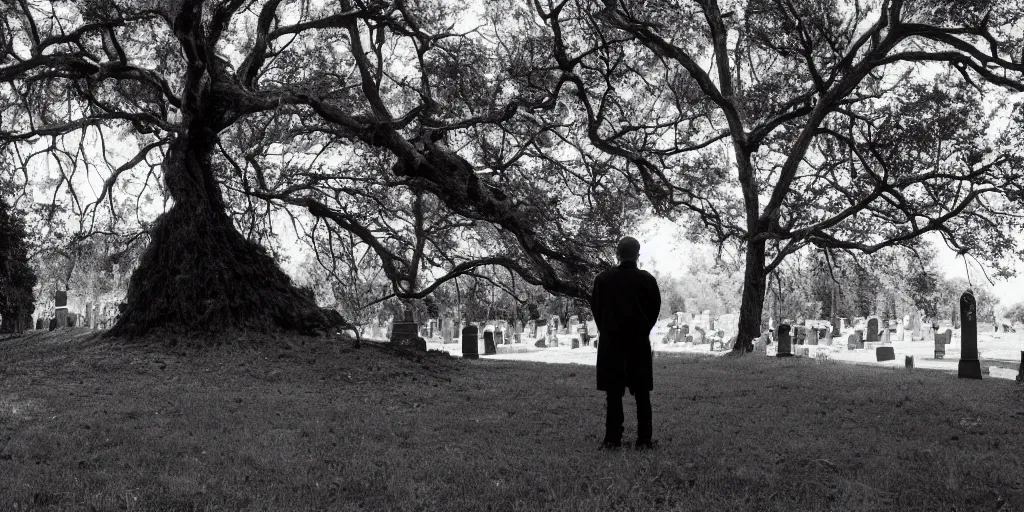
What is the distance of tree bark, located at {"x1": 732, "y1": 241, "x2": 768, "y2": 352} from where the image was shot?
18531mm

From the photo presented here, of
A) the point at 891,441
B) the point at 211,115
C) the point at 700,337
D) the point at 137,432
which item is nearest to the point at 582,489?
the point at 891,441

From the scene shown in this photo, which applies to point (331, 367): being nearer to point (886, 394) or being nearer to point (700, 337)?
point (886, 394)

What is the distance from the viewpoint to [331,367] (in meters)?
10.6

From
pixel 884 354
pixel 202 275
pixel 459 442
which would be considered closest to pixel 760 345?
pixel 884 354

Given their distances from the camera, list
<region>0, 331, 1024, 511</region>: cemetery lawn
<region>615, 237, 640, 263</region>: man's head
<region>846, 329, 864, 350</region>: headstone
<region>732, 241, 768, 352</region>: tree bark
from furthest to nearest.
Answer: <region>846, 329, 864, 350</region>: headstone < <region>732, 241, 768, 352</region>: tree bark < <region>615, 237, 640, 263</region>: man's head < <region>0, 331, 1024, 511</region>: cemetery lawn

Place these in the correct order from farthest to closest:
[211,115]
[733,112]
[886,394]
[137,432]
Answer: [733,112], [211,115], [886,394], [137,432]

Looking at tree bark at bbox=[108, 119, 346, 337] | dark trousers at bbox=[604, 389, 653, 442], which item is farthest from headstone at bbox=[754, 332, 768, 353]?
dark trousers at bbox=[604, 389, 653, 442]

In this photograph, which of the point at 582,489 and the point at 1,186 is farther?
the point at 1,186

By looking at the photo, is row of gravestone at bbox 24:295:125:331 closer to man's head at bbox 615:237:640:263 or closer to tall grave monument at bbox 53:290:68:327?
tall grave monument at bbox 53:290:68:327

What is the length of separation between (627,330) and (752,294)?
46.6 feet

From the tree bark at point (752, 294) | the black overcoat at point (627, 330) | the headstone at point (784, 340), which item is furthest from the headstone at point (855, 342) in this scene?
the black overcoat at point (627, 330)

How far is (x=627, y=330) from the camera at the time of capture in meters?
5.48

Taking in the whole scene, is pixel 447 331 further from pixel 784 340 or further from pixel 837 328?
pixel 837 328

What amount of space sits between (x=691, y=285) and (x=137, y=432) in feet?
289
